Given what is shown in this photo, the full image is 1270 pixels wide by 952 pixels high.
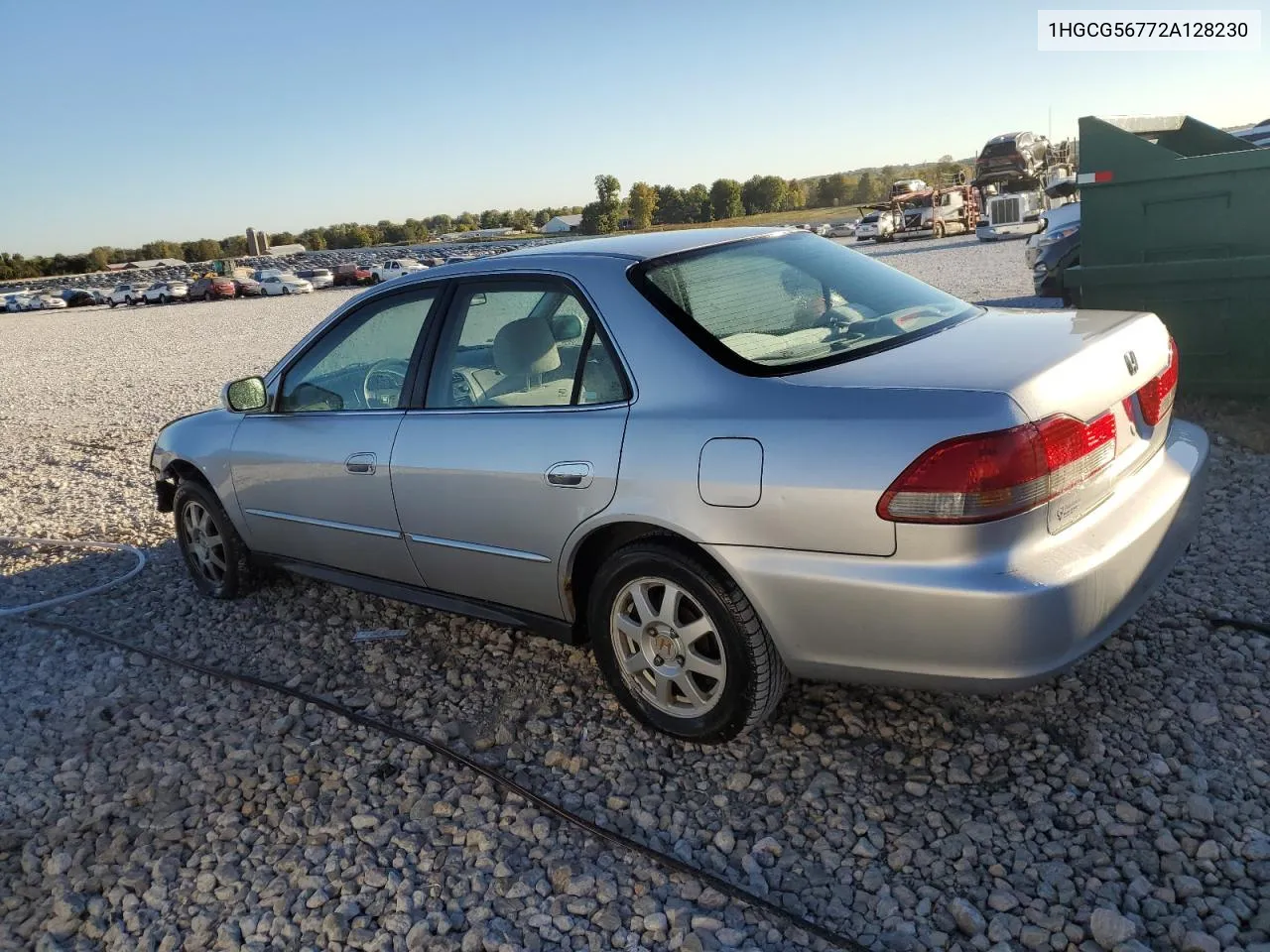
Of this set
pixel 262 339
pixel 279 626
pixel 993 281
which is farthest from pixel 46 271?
pixel 279 626

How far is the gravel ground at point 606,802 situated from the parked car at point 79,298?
62.1 meters

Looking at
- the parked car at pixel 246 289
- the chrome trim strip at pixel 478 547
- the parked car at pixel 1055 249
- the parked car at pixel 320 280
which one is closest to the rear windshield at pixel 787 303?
the chrome trim strip at pixel 478 547

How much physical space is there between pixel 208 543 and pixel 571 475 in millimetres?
2806

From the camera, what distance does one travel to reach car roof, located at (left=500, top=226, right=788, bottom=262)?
352 centimetres

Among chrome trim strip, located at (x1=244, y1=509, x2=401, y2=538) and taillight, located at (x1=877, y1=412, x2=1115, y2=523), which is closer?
taillight, located at (x1=877, y1=412, x2=1115, y2=523)

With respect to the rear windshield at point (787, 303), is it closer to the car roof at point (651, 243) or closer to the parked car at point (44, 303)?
the car roof at point (651, 243)

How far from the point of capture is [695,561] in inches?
119

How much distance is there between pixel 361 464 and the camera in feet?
13.2

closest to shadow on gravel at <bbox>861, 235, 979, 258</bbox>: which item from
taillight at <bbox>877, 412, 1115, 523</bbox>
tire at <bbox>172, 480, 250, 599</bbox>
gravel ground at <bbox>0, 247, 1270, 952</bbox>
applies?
tire at <bbox>172, 480, 250, 599</bbox>

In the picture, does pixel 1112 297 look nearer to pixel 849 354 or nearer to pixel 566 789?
pixel 849 354

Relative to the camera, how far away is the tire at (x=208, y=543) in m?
5.04

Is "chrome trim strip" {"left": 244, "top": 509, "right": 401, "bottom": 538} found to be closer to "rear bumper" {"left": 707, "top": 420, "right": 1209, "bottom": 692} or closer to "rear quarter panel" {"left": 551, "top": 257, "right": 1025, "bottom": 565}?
"rear quarter panel" {"left": 551, "top": 257, "right": 1025, "bottom": 565}

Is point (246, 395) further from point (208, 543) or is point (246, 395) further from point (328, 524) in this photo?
point (208, 543)

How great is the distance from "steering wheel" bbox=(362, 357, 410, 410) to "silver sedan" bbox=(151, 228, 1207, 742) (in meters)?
0.02
